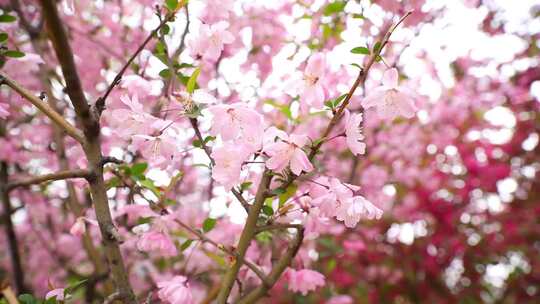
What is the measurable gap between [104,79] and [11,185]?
167cm

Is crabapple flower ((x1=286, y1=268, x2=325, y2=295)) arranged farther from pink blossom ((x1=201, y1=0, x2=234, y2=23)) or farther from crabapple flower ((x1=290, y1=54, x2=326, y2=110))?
pink blossom ((x1=201, y1=0, x2=234, y2=23))

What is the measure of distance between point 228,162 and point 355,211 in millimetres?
283

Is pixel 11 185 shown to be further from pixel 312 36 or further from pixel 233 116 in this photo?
pixel 312 36

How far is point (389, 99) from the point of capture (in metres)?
1.14

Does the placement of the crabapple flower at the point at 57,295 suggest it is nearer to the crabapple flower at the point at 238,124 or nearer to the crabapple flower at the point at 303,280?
the crabapple flower at the point at 238,124

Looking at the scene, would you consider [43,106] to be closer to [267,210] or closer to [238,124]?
[238,124]

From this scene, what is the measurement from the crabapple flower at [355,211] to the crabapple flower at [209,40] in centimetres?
54

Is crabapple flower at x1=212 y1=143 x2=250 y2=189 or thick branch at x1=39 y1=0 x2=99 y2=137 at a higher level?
thick branch at x1=39 y1=0 x2=99 y2=137

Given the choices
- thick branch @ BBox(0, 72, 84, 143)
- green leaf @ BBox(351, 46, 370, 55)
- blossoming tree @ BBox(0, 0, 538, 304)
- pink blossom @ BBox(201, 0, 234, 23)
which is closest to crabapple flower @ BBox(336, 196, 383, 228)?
blossoming tree @ BBox(0, 0, 538, 304)

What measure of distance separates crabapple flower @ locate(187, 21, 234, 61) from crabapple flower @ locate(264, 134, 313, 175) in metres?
0.43

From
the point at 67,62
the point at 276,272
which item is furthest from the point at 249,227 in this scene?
the point at 67,62

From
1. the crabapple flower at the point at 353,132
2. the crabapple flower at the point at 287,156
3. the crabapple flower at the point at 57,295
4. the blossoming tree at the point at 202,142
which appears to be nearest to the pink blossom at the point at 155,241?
the blossoming tree at the point at 202,142

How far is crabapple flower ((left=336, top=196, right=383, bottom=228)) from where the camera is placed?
3.55 feet

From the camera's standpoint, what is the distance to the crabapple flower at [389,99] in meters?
1.12
